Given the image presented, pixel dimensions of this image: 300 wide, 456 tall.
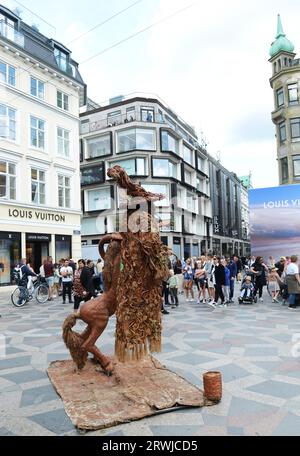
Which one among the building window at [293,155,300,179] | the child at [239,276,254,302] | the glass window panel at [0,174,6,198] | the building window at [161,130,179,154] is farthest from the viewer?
the building window at [161,130,179,154]

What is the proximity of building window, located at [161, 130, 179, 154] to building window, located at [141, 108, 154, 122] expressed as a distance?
2043mm

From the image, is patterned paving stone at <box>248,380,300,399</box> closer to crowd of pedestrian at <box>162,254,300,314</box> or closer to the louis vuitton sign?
crowd of pedestrian at <box>162,254,300,314</box>

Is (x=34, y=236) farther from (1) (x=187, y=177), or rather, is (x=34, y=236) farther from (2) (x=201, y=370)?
(1) (x=187, y=177)

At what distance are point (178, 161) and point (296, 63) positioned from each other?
14.9 m

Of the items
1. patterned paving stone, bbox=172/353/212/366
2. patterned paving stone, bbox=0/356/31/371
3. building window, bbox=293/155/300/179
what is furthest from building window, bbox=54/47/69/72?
patterned paving stone, bbox=172/353/212/366

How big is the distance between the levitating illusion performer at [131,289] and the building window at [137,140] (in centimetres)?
3432

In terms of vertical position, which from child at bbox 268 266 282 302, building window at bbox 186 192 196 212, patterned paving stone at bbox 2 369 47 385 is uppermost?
building window at bbox 186 192 196 212

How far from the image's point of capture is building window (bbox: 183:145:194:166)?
45.6m

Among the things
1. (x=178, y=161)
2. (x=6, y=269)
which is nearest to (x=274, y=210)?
(x=6, y=269)

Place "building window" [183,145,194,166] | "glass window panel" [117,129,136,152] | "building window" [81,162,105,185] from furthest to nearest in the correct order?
"building window" [183,145,194,166]
"building window" [81,162,105,185]
"glass window panel" [117,129,136,152]

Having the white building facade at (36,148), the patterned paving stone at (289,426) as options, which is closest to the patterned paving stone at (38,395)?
the patterned paving stone at (289,426)

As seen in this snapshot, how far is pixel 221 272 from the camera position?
13062mm

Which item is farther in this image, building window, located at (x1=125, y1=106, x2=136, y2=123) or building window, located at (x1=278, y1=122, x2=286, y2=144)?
building window, located at (x1=125, y1=106, x2=136, y2=123)

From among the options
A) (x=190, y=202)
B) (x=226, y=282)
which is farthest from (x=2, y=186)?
(x=190, y=202)
